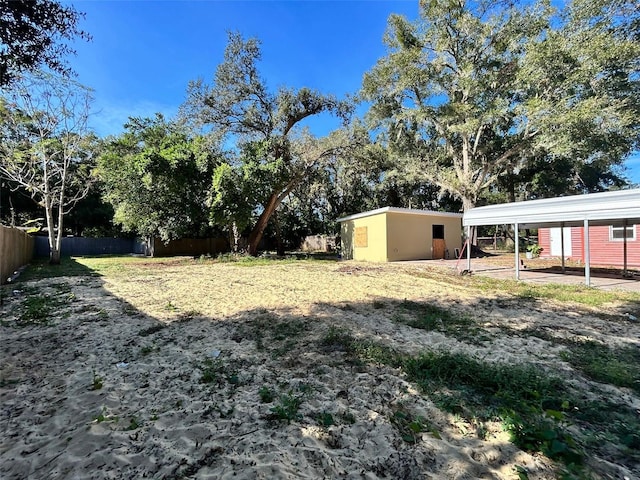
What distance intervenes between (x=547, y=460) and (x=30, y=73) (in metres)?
7.11

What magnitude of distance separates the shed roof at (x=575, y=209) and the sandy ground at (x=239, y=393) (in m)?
2.78

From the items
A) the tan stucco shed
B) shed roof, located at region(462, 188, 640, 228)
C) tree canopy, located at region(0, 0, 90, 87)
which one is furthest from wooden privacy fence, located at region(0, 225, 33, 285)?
shed roof, located at region(462, 188, 640, 228)

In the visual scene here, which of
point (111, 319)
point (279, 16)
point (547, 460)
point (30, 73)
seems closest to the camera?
point (547, 460)

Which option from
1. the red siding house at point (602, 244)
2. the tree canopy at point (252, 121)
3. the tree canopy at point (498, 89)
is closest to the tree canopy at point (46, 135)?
the tree canopy at point (252, 121)

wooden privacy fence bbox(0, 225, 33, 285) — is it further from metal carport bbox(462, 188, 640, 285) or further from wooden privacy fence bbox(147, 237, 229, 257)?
metal carport bbox(462, 188, 640, 285)

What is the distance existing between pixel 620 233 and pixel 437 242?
7.40 m

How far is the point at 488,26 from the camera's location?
16438 mm

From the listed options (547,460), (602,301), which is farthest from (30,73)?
(602,301)

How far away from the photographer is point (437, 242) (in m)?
17.0

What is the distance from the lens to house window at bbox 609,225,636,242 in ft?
43.8

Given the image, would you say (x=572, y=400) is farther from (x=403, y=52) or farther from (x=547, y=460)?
(x=403, y=52)

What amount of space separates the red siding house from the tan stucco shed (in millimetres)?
4597

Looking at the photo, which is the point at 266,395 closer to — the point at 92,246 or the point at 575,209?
the point at 575,209

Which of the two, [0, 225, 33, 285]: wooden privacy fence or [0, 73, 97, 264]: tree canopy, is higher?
[0, 73, 97, 264]: tree canopy
